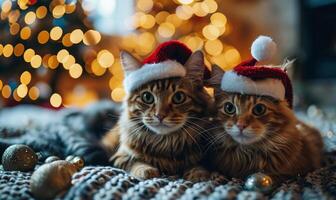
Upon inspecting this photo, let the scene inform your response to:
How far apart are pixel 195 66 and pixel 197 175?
0.31 meters

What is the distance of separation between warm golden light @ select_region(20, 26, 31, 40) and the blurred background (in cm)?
16

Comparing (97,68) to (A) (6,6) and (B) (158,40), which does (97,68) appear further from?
(A) (6,6)

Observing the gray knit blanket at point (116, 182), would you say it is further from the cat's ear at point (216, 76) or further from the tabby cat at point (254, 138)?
the cat's ear at point (216, 76)

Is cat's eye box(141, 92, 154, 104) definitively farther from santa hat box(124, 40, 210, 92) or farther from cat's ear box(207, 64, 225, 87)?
cat's ear box(207, 64, 225, 87)

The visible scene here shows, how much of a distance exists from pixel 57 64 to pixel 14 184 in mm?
1504

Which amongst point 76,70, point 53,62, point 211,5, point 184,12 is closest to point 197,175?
point 53,62

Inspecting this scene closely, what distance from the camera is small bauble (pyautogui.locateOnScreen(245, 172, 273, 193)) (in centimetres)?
92

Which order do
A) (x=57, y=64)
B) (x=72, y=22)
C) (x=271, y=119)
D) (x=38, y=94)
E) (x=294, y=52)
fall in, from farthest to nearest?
(x=294, y=52) < (x=38, y=94) < (x=57, y=64) < (x=72, y=22) < (x=271, y=119)

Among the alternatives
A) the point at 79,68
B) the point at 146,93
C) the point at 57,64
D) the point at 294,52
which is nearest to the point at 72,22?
the point at 57,64

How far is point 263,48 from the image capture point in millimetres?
1029

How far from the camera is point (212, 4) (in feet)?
10.0

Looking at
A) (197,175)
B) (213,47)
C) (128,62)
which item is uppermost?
(213,47)

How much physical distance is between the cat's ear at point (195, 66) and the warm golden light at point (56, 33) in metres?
1.15

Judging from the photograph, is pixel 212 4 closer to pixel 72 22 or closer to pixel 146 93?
pixel 72 22
